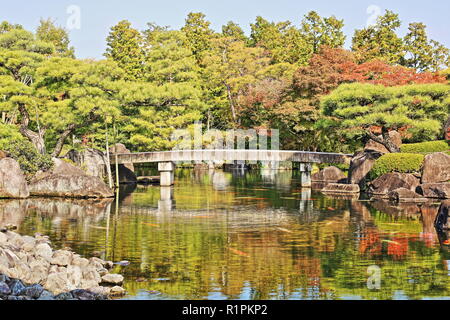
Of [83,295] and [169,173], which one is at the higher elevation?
[169,173]

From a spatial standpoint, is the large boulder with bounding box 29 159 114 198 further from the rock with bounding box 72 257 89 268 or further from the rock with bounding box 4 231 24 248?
the rock with bounding box 72 257 89 268

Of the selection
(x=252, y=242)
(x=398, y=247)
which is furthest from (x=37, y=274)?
(x=398, y=247)

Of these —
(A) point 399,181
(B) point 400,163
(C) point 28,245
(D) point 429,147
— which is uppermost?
(D) point 429,147

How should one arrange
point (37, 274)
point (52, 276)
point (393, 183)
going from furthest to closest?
point (393, 183), point (37, 274), point (52, 276)

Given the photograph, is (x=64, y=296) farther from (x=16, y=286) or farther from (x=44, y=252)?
(x=44, y=252)

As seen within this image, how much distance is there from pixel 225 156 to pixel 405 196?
12.7 metres

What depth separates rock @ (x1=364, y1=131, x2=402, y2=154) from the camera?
4303 cm

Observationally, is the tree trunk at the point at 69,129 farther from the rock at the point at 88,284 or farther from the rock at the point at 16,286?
the rock at the point at 16,286

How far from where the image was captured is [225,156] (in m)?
44.8

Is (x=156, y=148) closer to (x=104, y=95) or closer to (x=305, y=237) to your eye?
(x=104, y=95)

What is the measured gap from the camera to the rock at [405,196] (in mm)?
36188

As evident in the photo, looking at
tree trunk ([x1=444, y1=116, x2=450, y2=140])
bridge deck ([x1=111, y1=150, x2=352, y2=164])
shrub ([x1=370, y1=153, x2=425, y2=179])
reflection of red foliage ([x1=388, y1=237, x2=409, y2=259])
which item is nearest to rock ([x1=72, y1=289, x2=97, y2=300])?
reflection of red foliage ([x1=388, y1=237, x2=409, y2=259])

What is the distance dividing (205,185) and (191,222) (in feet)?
57.1
